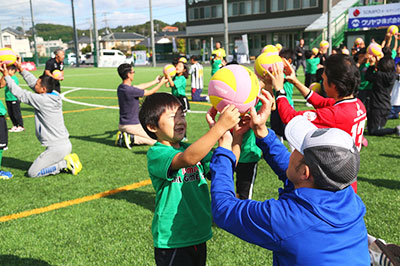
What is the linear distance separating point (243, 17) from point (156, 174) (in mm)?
61191

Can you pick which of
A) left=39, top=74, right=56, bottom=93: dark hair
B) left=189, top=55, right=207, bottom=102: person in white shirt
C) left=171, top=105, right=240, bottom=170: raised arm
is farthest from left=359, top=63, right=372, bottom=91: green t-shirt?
left=171, top=105, right=240, bottom=170: raised arm

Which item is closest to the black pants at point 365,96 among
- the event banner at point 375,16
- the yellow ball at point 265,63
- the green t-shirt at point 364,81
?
the green t-shirt at point 364,81

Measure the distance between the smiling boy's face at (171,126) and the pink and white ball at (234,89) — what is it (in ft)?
0.96

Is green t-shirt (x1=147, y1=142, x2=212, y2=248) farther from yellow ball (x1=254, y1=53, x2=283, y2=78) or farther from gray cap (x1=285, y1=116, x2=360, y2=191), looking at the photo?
yellow ball (x1=254, y1=53, x2=283, y2=78)

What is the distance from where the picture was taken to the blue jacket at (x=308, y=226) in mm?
1730

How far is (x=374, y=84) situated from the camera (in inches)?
360

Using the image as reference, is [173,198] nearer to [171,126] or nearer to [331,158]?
[171,126]

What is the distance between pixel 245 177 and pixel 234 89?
215cm

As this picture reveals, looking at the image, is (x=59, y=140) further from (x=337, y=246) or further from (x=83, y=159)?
(x=337, y=246)

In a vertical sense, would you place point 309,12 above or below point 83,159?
above

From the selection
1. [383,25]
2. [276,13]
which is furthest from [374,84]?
[276,13]

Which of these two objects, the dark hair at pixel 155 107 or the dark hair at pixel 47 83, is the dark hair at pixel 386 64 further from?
the dark hair at pixel 155 107

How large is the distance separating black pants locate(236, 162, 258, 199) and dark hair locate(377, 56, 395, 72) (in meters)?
5.84

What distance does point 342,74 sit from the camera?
3594mm
